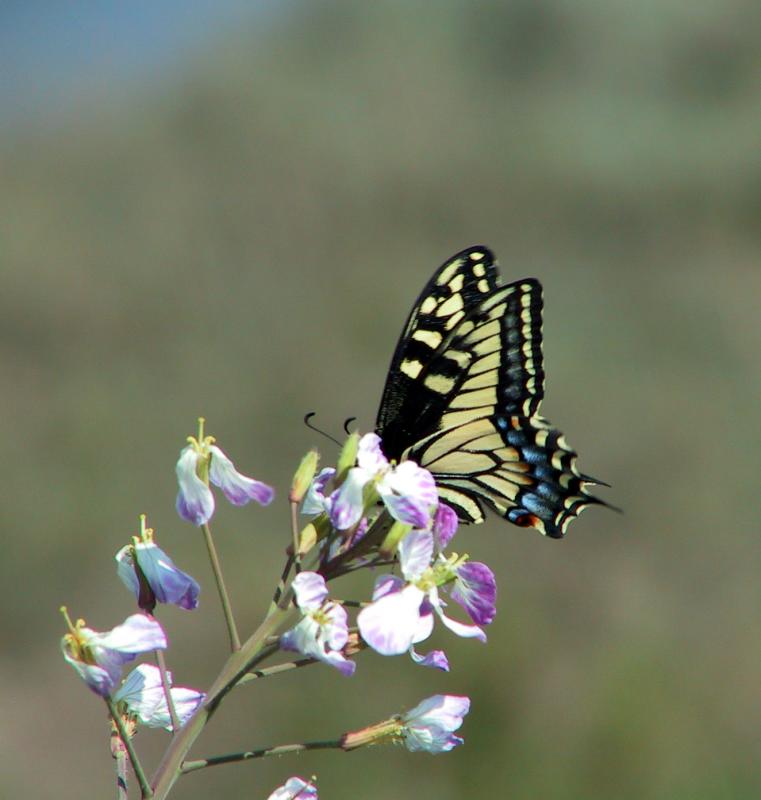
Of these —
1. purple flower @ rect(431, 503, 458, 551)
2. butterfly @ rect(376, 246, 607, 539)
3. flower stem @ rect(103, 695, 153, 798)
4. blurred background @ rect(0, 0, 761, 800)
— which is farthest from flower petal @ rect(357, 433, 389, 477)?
blurred background @ rect(0, 0, 761, 800)

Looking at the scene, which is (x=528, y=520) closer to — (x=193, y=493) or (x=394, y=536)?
(x=394, y=536)

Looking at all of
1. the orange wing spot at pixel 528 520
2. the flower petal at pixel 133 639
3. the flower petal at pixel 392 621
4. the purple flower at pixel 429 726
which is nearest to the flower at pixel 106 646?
the flower petal at pixel 133 639

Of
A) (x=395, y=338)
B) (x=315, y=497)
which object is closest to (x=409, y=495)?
(x=315, y=497)

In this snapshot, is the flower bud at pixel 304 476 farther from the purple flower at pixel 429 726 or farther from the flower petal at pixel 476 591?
the purple flower at pixel 429 726

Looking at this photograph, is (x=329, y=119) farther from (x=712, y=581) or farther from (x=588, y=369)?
(x=712, y=581)

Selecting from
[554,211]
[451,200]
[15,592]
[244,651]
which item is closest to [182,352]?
[15,592]
